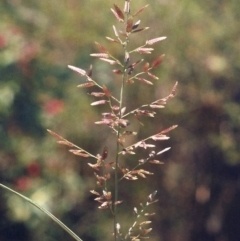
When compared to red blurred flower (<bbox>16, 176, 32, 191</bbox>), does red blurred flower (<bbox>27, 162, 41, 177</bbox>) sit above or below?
above

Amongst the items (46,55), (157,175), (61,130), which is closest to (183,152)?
(157,175)

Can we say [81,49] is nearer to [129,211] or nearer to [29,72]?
[29,72]

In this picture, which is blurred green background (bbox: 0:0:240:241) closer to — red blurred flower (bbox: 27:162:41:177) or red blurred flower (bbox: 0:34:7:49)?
red blurred flower (bbox: 27:162:41:177)

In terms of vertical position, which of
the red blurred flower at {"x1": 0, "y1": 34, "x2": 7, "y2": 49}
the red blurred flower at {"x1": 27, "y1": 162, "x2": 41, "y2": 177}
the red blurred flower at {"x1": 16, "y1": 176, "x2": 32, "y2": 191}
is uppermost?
the red blurred flower at {"x1": 0, "y1": 34, "x2": 7, "y2": 49}

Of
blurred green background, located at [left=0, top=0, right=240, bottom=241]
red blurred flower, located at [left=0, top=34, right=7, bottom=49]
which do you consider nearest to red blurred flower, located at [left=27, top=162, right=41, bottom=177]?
blurred green background, located at [left=0, top=0, right=240, bottom=241]

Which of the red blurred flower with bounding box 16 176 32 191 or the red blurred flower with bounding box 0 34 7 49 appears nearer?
the red blurred flower with bounding box 0 34 7 49

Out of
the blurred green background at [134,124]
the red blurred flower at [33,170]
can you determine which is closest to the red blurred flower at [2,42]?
the blurred green background at [134,124]

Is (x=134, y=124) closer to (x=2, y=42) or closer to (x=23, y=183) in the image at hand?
(x=23, y=183)

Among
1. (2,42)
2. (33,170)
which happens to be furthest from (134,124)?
(2,42)
